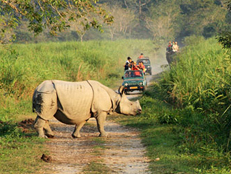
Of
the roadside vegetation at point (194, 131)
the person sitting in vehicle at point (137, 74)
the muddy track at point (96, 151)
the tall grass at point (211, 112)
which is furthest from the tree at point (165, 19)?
the muddy track at point (96, 151)

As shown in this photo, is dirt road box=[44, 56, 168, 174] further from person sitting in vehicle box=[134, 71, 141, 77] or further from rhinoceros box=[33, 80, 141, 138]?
person sitting in vehicle box=[134, 71, 141, 77]

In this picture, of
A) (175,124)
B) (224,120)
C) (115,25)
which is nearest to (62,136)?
(175,124)

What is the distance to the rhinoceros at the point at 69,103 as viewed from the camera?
10789mm

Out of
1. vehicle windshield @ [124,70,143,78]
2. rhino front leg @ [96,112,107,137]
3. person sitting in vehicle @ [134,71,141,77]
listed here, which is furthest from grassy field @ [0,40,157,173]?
person sitting in vehicle @ [134,71,141,77]

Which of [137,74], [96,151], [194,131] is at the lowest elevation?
[96,151]

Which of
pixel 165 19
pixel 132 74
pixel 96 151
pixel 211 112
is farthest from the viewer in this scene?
pixel 165 19

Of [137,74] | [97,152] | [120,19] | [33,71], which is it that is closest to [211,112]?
[97,152]

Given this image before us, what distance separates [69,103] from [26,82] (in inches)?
245

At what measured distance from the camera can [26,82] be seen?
16703 millimetres

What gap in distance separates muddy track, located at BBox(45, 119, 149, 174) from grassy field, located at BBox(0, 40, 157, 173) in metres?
0.42

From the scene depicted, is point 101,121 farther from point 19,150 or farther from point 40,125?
point 19,150

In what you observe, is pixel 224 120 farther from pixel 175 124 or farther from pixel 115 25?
pixel 115 25

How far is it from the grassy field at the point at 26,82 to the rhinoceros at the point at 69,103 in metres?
0.64

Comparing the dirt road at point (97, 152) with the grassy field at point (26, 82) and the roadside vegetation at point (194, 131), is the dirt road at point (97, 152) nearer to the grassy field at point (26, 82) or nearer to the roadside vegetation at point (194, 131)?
the roadside vegetation at point (194, 131)
